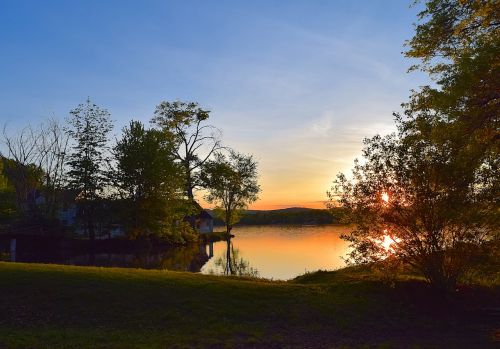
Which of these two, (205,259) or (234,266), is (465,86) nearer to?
(234,266)

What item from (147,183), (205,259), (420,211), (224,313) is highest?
(147,183)

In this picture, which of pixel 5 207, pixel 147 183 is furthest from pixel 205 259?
pixel 5 207

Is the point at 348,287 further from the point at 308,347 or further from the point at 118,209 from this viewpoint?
the point at 118,209

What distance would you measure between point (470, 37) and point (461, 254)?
752 cm

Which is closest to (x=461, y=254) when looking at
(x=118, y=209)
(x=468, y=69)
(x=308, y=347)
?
(x=468, y=69)

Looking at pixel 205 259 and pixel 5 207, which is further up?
pixel 5 207

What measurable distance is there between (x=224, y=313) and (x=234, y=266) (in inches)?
915

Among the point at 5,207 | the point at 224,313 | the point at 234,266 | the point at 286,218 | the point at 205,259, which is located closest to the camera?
the point at 224,313

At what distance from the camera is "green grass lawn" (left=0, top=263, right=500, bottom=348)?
Result: 1218 cm

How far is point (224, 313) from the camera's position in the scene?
14320 millimetres

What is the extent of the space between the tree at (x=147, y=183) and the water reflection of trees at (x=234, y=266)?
1077 centimetres

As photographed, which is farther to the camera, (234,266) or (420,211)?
(234,266)

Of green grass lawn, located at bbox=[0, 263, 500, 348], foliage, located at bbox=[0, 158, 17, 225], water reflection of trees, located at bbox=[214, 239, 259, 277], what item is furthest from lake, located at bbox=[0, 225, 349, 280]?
green grass lawn, located at bbox=[0, 263, 500, 348]

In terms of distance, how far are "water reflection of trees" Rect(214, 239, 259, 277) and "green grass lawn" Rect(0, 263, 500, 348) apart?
46.6 feet
